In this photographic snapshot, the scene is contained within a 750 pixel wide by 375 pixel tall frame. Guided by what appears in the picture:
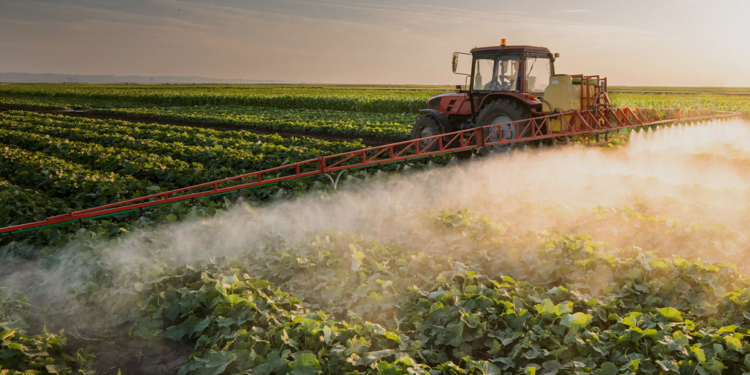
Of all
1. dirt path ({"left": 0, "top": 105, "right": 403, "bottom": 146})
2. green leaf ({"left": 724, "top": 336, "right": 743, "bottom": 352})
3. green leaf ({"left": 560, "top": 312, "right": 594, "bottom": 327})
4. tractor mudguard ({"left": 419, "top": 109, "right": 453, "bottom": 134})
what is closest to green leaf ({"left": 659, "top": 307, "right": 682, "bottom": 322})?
green leaf ({"left": 724, "top": 336, "right": 743, "bottom": 352})

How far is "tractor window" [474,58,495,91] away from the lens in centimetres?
1059

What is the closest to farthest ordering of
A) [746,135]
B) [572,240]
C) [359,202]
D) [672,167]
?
1. [572,240]
2. [359,202]
3. [672,167]
4. [746,135]

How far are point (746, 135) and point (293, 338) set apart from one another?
52.6ft

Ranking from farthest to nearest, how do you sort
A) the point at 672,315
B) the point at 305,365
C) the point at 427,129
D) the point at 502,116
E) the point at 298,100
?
1. the point at 298,100
2. the point at 427,129
3. the point at 502,116
4. the point at 672,315
5. the point at 305,365

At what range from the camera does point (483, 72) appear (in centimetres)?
1068

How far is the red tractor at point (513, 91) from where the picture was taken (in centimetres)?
992

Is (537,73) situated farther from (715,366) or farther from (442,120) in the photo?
(715,366)

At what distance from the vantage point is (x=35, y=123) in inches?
848

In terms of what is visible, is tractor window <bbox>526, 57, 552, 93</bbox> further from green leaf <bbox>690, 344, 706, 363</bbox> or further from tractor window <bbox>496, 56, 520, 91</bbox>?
green leaf <bbox>690, 344, 706, 363</bbox>

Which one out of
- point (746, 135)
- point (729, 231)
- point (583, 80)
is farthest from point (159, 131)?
point (746, 135)

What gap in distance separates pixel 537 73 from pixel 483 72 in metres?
1.16

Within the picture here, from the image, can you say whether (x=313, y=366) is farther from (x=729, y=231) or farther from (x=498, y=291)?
(x=729, y=231)

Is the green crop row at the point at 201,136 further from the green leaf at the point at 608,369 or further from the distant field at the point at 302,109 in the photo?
the green leaf at the point at 608,369

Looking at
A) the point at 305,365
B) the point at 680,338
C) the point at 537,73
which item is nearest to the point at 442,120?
the point at 537,73
